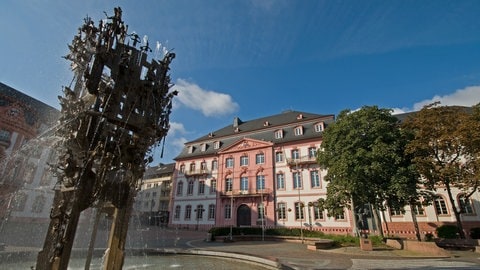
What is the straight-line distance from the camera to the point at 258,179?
115 feet

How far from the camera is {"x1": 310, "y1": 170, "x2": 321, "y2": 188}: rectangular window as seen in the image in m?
30.9

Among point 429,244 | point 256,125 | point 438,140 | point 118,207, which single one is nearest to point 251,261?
point 118,207

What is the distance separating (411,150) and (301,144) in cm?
1644

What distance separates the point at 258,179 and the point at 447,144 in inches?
864

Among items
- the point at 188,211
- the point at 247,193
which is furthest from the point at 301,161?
the point at 188,211

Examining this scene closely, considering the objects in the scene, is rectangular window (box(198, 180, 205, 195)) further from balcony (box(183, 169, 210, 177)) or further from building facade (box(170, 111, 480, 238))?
balcony (box(183, 169, 210, 177))

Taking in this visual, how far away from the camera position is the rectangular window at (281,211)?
3156 centimetres

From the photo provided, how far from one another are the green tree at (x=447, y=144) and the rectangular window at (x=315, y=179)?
A: 43.4ft

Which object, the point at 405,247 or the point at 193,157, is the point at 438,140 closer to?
the point at 405,247

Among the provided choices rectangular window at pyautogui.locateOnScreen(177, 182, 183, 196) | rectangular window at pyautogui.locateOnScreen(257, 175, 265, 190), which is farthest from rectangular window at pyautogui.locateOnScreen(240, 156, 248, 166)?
rectangular window at pyautogui.locateOnScreen(177, 182, 183, 196)

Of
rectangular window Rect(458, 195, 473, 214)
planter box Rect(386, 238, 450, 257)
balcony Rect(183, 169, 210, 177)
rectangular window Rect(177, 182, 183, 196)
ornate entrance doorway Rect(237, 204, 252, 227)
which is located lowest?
planter box Rect(386, 238, 450, 257)

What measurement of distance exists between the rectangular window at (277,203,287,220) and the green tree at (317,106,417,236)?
11198mm

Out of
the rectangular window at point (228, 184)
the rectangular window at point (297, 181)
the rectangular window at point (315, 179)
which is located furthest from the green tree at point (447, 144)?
the rectangular window at point (228, 184)

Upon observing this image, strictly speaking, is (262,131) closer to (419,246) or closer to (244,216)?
(244,216)
